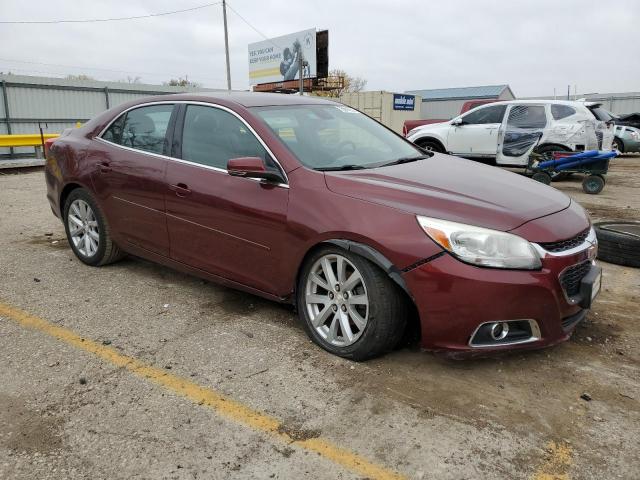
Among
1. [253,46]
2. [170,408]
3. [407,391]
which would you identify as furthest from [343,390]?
[253,46]

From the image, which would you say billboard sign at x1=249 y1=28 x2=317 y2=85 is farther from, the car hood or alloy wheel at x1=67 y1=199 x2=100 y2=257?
the car hood

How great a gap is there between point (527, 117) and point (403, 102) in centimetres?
2120

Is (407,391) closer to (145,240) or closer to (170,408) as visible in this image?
(170,408)

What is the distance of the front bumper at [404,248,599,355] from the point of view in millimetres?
2742

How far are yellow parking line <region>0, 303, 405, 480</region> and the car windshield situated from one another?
59.8 inches

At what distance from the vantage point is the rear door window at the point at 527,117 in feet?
35.9

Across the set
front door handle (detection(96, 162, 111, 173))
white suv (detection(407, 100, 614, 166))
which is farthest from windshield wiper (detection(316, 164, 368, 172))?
white suv (detection(407, 100, 614, 166))

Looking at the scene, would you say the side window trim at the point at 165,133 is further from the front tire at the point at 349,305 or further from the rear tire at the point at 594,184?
the rear tire at the point at 594,184

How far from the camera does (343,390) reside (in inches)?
114

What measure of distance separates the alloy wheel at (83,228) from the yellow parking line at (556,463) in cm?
393

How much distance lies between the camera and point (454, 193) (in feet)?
10.3

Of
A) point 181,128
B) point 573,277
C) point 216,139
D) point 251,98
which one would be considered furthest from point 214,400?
point 251,98

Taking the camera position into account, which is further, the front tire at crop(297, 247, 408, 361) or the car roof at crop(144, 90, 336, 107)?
the car roof at crop(144, 90, 336, 107)

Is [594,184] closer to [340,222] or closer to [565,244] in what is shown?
[565,244]
